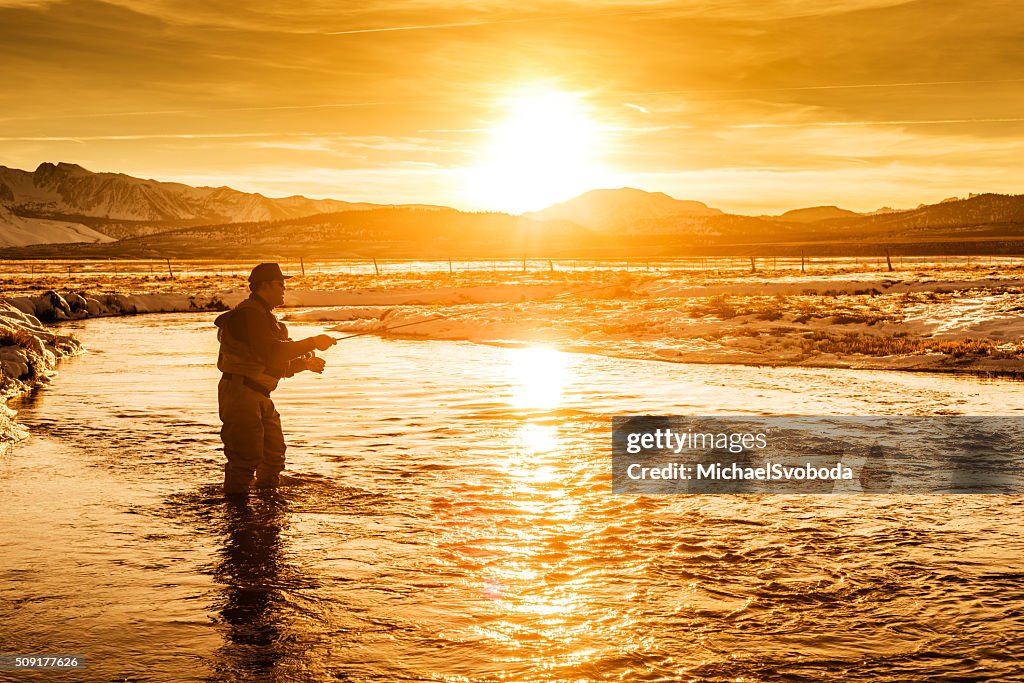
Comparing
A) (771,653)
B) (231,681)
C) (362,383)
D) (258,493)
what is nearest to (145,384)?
(362,383)

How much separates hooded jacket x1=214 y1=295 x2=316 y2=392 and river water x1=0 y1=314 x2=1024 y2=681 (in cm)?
127

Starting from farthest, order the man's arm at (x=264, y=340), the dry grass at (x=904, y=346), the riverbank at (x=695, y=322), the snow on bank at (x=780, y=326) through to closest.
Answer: the snow on bank at (x=780, y=326) → the riverbank at (x=695, y=322) → the dry grass at (x=904, y=346) → the man's arm at (x=264, y=340)

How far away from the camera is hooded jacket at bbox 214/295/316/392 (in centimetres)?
769

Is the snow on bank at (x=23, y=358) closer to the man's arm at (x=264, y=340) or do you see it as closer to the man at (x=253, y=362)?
the man at (x=253, y=362)

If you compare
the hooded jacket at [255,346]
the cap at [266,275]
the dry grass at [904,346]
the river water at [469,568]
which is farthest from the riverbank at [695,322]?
the cap at [266,275]

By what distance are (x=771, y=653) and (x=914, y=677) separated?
0.73 m

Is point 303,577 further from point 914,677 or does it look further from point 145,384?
point 145,384

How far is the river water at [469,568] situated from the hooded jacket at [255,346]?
4.18 feet

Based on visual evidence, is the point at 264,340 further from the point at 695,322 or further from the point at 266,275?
the point at 695,322

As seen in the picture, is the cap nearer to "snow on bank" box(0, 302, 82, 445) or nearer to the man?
the man

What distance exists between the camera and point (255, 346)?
7688mm

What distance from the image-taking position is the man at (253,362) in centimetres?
770

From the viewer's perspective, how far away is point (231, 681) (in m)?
4.68

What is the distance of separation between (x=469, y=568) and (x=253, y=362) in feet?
9.03
